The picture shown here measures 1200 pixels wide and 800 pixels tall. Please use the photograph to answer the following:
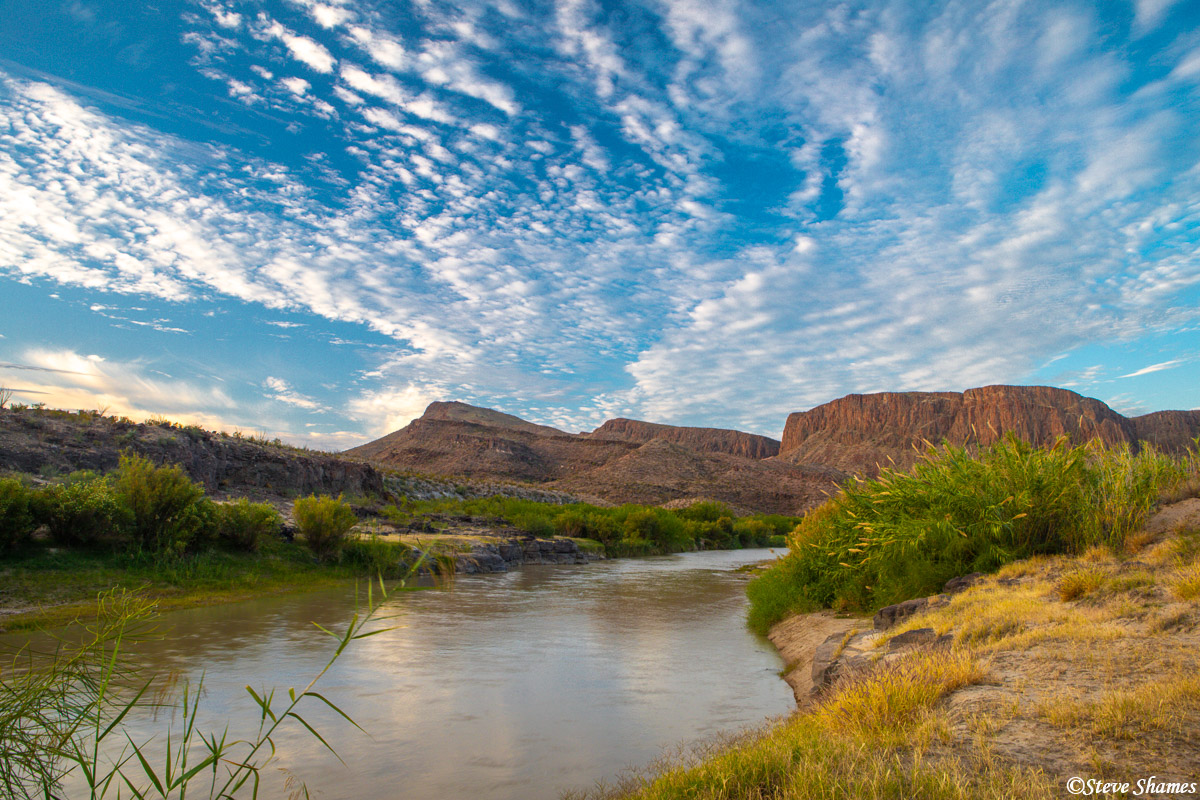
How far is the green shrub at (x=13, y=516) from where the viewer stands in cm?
1144

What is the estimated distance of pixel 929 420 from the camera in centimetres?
13688

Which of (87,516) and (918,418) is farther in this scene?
(918,418)

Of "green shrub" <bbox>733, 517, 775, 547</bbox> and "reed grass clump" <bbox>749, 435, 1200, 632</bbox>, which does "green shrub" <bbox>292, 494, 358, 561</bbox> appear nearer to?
"reed grass clump" <bbox>749, 435, 1200, 632</bbox>

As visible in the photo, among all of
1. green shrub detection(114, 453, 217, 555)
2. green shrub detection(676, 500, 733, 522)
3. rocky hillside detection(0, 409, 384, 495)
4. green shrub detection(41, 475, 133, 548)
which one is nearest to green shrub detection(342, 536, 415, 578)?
green shrub detection(114, 453, 217, 555)

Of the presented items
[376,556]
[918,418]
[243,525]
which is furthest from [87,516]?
[918,418]

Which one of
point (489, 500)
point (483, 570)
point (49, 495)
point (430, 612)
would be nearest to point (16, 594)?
point (49, 495)

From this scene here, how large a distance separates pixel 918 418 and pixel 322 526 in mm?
144319

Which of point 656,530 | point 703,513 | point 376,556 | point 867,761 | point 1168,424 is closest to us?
point 867,761

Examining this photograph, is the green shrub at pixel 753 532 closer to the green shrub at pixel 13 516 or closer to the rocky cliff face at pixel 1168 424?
the green shrub at pixel 13 516

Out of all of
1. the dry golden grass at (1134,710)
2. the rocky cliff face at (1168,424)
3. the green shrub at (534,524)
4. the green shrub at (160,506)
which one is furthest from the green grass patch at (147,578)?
the rocky cliff face at (1168,424)

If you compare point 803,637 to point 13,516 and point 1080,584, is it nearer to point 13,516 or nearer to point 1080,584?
point 1080,584

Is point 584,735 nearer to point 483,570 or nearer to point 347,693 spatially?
point 347,693

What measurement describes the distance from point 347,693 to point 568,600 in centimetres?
895

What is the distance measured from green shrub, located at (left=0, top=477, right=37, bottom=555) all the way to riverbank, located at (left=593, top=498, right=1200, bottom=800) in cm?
1296
